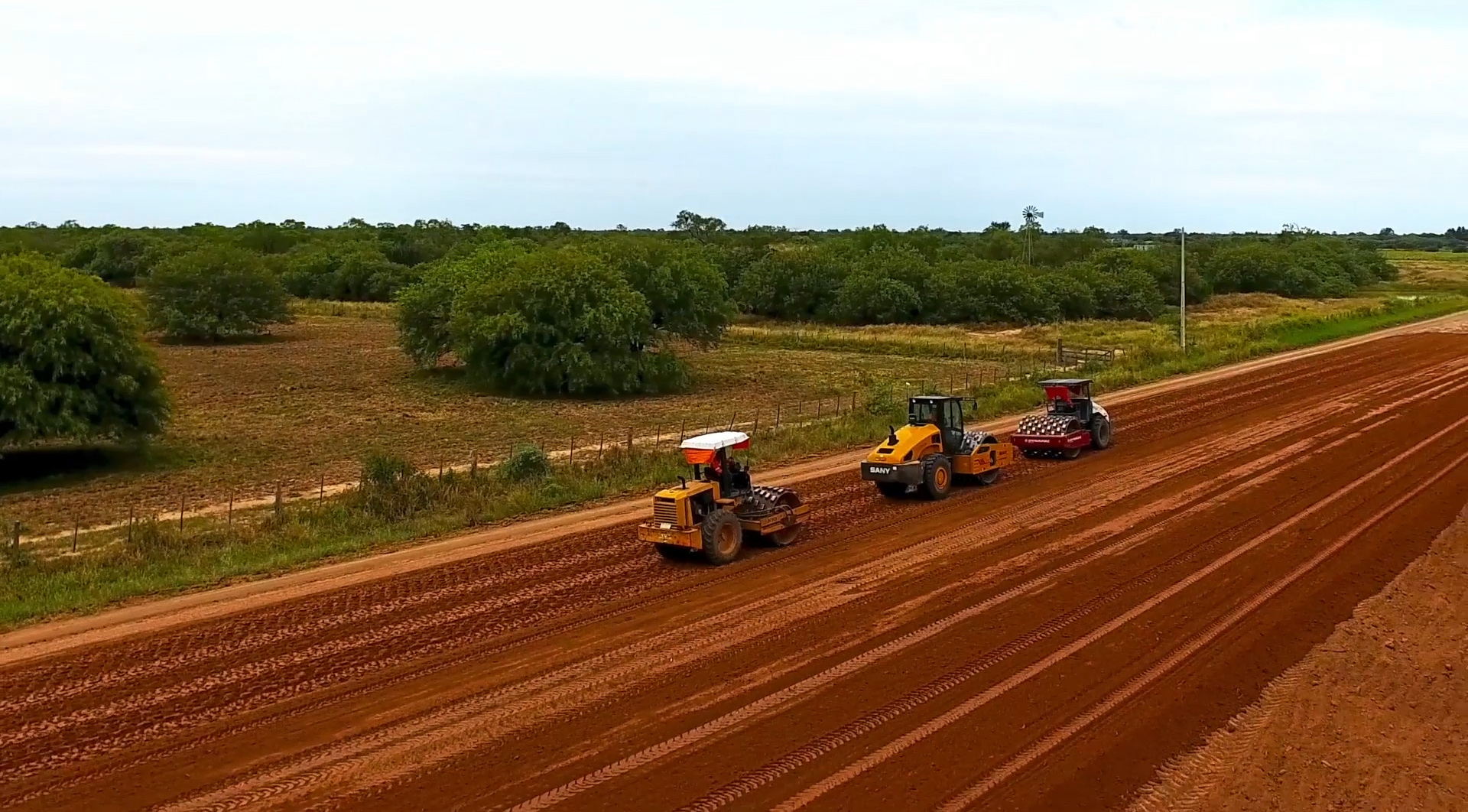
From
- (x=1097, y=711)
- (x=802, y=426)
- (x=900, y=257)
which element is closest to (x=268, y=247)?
(x=900, y=257)

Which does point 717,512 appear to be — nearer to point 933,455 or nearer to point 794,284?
point 933,455

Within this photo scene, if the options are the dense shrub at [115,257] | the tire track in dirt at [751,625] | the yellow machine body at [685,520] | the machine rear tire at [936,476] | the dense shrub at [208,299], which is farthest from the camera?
the dense shrub at [115,257]

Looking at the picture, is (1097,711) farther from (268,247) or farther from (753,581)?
(268,247)

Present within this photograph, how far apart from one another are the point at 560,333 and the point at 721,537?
3077cm

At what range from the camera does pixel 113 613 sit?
48.4 feet

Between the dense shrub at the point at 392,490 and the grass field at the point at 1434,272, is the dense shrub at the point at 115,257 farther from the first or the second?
the grass field at the point at 1434,272

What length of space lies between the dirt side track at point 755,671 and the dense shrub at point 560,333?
2672 cm

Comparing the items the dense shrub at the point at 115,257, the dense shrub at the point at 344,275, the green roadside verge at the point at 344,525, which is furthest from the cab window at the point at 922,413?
the dense shrub at the point at 115,257

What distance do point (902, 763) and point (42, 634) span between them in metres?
10.9

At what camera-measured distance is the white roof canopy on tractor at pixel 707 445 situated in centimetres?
1670

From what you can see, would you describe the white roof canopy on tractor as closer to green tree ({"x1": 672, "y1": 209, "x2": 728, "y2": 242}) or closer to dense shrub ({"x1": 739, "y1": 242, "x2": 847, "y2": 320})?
dense shrub ({"x1": 739, "y1": 242, "x2": 847, "y2": 320})

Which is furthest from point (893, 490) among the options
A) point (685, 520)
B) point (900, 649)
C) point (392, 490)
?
point (392, 490)

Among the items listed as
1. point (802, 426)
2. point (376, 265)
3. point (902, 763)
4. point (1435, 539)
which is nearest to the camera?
point (902, 763)

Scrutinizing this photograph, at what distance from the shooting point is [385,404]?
42.0 m
